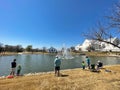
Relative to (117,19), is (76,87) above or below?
below

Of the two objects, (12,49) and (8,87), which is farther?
(12,49)

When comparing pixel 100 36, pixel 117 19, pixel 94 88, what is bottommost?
pixel 94 88

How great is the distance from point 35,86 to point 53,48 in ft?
419

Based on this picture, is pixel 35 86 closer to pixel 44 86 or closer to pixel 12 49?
pixel 44 86

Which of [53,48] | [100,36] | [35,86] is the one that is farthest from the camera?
[53,48]

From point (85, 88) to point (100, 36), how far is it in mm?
4732

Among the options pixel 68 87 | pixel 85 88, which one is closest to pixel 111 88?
pixel 85 88

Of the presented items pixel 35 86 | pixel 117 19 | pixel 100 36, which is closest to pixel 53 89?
pixel 35 86

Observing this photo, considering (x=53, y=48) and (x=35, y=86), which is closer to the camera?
(x=35, y=86)

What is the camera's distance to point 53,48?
13575cm

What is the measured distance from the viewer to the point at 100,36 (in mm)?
10289

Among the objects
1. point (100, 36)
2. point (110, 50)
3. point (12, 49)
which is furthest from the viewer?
point (12, 49)

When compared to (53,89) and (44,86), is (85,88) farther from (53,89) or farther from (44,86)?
(44,86)

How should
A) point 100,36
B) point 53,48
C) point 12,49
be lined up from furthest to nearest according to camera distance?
point 53,48 < point 12,49 < point 100,36
